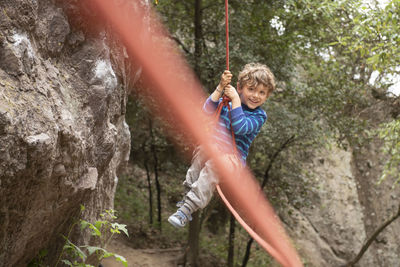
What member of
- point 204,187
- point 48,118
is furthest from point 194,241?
point 48,118

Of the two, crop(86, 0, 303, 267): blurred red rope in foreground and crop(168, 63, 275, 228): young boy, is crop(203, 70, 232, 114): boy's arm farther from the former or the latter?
crop(86, 0, 303, 267): blurred red rope in foreground

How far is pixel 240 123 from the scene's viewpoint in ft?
11.6

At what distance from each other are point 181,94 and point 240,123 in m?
4.31

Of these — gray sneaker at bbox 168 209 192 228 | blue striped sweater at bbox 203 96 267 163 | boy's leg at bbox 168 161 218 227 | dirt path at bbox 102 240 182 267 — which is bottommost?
dirt path at bbox 102 240 182 267

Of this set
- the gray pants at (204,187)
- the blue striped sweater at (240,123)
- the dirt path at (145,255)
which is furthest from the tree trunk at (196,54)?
the gray pants at (204,187)

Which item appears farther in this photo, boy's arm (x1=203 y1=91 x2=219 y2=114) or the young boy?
boy's arm (x1=203 y1=91 x2=219 y2=114)

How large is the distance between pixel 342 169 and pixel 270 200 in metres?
4.11

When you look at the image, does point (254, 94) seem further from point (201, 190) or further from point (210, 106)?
point (201, 190)

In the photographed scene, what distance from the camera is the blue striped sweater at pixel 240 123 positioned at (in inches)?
139

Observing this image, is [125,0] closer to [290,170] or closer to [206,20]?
[206,20]

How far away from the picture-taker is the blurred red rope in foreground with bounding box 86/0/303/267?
367cm

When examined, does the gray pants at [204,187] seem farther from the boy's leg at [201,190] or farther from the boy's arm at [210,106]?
the boy's arm at [210,106]

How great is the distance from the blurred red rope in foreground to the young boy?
124 millimetres

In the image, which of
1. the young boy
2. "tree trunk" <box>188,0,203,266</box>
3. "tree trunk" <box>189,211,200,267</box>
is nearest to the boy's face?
the young boy
